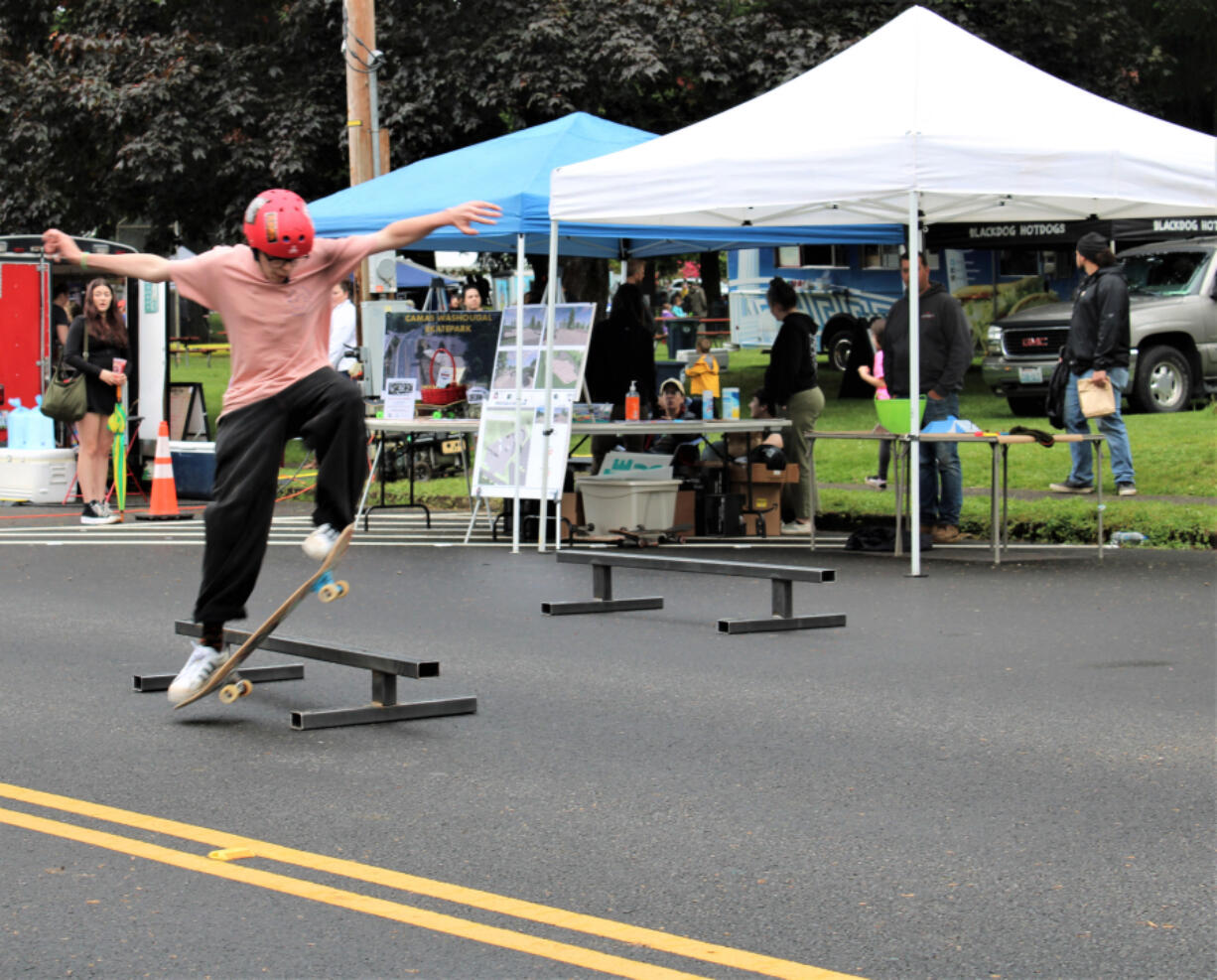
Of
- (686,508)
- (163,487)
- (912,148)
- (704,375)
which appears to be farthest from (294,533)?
(912,148)

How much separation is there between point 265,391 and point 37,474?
11.2 m

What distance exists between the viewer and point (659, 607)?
10242mm

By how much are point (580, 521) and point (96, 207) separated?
53.0ft

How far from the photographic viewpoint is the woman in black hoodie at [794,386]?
46.3ft

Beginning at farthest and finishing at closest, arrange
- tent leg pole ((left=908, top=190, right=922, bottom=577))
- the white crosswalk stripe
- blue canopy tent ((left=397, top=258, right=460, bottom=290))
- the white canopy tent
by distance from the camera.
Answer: blue canopy tent ((left=397, top=258, right=460, bottom=290)) → the white crosswalk stripe → tent leg pole ((left=908, top=190, right=922, bottom=577)) → the white canopy tent

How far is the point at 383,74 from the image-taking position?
24969 mm

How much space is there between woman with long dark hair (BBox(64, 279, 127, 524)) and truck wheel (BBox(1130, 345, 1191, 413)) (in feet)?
40.9

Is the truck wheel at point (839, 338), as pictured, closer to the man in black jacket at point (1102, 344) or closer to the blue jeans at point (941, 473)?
the man in black jacket at point (1102, 344)

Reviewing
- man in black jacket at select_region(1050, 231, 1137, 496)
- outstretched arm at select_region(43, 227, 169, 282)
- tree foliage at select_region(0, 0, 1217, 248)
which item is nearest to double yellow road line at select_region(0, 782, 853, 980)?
outstretched arm at select_region(43, 227, 169, 282)

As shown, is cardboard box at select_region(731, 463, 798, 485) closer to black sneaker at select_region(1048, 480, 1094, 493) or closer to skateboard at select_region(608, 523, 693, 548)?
skateboard at select_region(608, 523, 693, 548)

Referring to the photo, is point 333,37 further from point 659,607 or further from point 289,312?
point 289,312

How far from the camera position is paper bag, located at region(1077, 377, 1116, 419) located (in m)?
13.5

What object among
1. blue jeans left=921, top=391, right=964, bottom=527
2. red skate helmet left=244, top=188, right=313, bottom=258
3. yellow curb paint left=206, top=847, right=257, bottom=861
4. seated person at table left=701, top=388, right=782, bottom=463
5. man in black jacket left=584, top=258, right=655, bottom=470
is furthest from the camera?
man in black jacket left=584, top=258, right=655, bottom=470

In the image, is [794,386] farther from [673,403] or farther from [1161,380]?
[1161,380]
